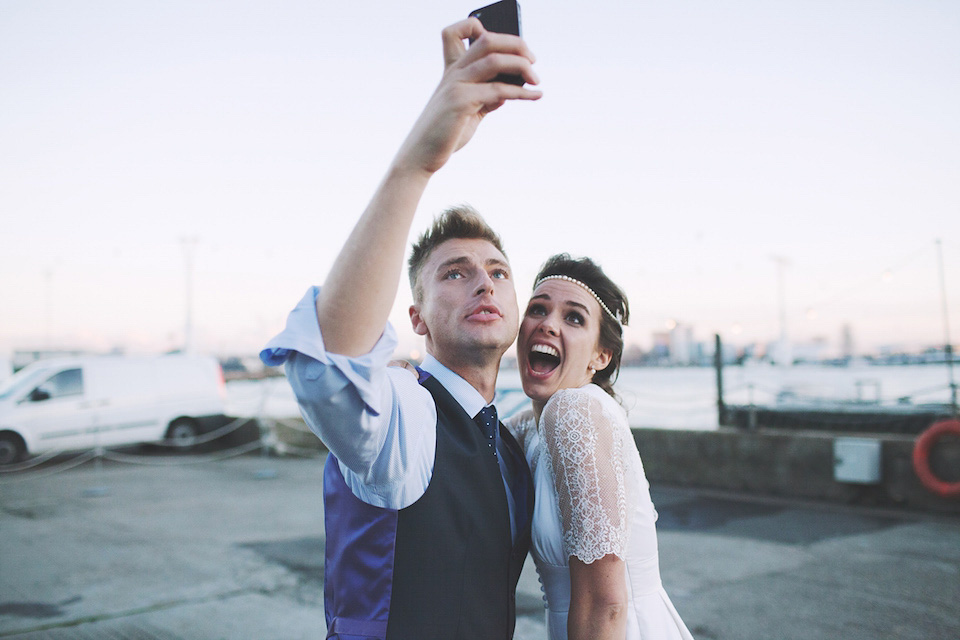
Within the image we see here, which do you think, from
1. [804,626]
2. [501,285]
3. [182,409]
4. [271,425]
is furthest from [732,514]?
[182,409]

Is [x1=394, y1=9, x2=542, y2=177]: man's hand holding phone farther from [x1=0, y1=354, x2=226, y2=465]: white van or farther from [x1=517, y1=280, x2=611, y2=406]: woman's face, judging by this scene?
[x1=0, y1=354, x2=226, y2=465]: white van

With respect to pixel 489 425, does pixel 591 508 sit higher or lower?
lower

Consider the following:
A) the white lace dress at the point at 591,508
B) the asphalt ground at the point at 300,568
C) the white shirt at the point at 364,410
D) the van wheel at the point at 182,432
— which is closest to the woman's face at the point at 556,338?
the white lace dress at the point at 591,508

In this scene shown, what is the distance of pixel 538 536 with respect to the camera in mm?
1840

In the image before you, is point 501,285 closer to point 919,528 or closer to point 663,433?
point 919,528

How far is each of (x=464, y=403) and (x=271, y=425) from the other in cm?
1183

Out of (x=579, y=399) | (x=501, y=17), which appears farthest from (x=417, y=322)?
(x=501, y=17)

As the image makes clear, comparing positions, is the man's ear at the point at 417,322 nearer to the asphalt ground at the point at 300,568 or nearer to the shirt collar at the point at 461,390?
the shirt collar at the point at 461,390

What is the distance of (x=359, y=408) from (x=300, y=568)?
186 inches

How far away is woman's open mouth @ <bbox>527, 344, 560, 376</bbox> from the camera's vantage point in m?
2.25

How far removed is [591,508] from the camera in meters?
1.68

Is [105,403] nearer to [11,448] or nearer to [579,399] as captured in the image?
[11,448]

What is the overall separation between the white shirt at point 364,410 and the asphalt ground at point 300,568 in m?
3.08

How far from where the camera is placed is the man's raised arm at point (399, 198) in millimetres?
1056
